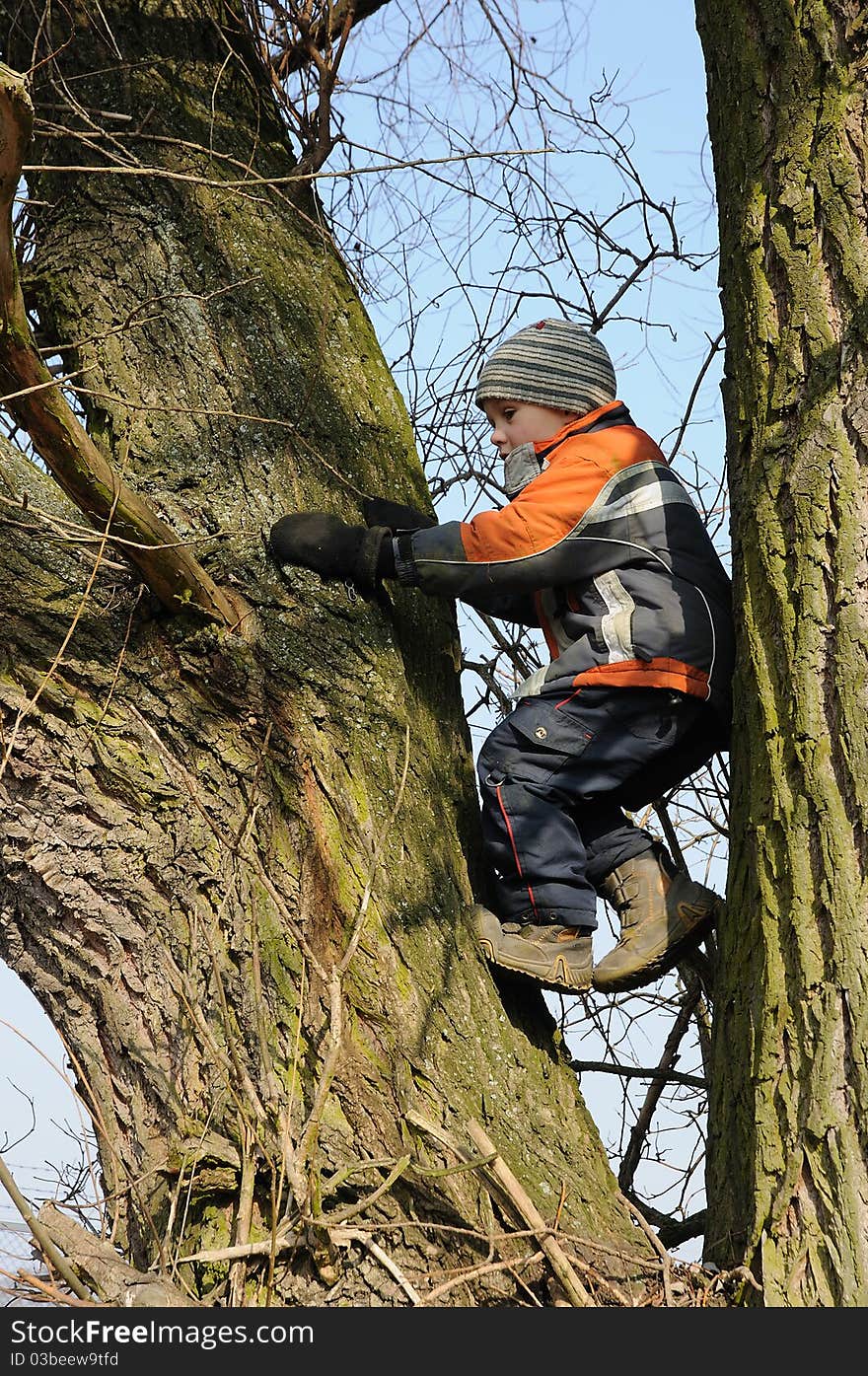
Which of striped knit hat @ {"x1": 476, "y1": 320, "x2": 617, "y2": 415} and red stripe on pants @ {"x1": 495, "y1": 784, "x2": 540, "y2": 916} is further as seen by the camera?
striped knit hat @ {"x1": 476, "y1": 320, "x2": 617, "y2": 415}

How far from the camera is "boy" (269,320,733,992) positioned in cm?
253

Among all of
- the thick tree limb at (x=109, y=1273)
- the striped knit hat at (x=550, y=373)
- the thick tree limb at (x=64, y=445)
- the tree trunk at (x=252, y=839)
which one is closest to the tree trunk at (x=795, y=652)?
the tree trunk at (x=252, y=839)

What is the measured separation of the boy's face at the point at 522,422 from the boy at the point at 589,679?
0.19 m

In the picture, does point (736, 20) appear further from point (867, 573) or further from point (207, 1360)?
point (207, 1360)

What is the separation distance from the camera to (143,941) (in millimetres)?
2227

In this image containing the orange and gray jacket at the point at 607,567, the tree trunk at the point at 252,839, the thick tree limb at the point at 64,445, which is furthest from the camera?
the orange and gray jacket at the point at 607,567

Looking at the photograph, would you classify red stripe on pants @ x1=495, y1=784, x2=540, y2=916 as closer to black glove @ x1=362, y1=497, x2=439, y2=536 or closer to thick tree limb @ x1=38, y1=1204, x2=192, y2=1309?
black glove @ x1=362, y1=497, x2=439, y2=536

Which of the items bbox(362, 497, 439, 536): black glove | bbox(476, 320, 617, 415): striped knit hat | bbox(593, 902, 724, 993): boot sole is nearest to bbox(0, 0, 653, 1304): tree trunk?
bbox(362, 497, 439, 536): black glove

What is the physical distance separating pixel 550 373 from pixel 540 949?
140 cm

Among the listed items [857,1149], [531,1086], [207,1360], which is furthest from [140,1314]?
[857,1149]

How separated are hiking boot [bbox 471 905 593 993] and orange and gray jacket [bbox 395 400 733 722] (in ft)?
1.71

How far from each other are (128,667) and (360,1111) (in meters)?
0.93

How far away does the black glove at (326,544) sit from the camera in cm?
251

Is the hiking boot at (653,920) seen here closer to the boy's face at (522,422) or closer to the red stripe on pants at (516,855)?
the red stripe on pants at (516,855)
